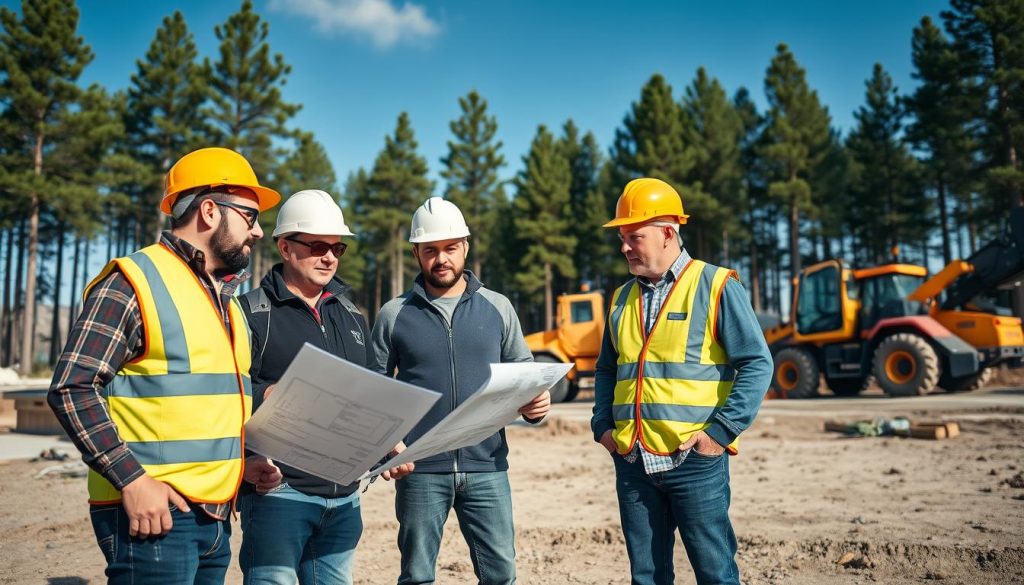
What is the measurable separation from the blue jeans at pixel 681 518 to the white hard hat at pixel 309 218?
59.7 inches

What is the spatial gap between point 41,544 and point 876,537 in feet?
19.8

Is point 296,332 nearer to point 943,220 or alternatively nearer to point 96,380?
point 96,380

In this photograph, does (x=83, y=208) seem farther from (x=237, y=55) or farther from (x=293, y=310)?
(x=293, y=310)

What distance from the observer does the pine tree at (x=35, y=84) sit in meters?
26.3

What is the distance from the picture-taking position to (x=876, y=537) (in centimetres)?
476

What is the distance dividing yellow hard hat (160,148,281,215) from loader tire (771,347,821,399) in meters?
15.2

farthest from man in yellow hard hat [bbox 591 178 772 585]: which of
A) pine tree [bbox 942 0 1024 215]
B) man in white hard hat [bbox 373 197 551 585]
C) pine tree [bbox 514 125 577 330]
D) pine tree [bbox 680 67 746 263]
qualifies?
pine tree [bbox 514 125 577 330]

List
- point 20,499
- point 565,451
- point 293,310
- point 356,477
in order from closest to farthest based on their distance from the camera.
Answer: point 356,477 < point 293,310 < point 20,499 < point 565,451

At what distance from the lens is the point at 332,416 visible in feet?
6.20

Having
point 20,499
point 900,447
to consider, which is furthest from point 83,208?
point 900,447

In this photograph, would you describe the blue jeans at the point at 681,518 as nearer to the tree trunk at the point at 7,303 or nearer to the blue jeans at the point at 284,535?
the blue jeans at the point at 284,535

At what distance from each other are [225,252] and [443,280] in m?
1.16

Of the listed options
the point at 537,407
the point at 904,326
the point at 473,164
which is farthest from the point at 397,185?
the point at 537,407

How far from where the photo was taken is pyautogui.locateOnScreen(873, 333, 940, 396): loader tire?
13.5m
